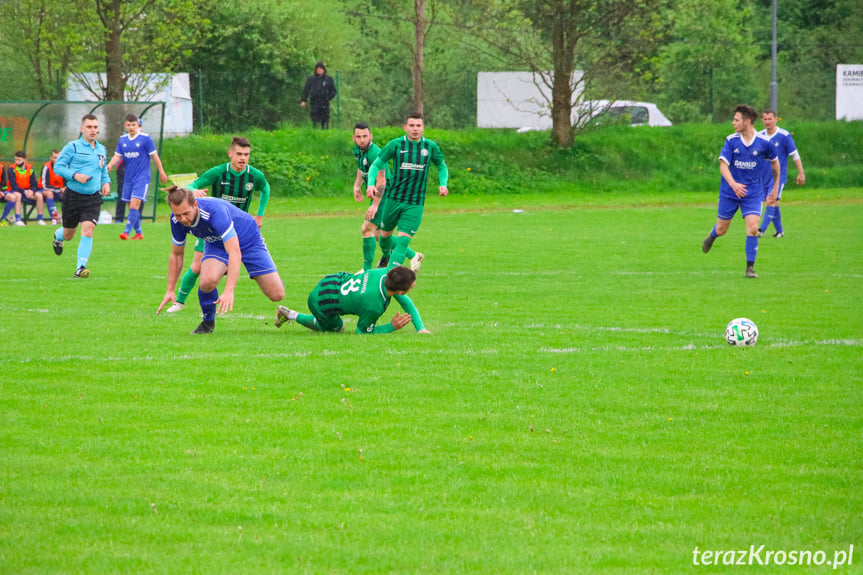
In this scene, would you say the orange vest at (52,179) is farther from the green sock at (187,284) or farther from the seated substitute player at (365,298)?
the seated substitute player at (365,298)

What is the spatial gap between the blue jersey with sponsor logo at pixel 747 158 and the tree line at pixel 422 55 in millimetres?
22483

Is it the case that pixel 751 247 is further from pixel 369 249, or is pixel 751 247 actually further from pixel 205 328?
pixel 205 328

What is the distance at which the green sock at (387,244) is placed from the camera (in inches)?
604

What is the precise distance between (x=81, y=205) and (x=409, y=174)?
4632mm

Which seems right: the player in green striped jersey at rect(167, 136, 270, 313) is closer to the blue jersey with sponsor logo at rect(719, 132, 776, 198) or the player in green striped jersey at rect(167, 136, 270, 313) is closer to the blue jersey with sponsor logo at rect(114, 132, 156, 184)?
the blue jersey with sponsor logo at rect(719, 132, 776, 198)

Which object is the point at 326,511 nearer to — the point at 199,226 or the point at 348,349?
the point at 348,349

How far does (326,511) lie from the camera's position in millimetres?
5008

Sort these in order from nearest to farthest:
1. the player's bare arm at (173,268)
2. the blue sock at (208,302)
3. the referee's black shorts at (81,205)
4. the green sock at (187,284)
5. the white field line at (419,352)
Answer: the white field line at (419,352) < the blue sock at (208,302) < the green sock at (187,284) < the player's bare arm at (173,268) < the referee's black shorts at (81,205)

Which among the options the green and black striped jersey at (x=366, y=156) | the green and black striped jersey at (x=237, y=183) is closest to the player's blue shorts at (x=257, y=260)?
the green and black striped jersey at (x=237, y=183)

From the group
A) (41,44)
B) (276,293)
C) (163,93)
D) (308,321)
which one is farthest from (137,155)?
(41,44)

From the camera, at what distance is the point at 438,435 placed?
6352 mm

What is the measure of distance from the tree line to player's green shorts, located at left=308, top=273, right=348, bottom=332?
2621cm

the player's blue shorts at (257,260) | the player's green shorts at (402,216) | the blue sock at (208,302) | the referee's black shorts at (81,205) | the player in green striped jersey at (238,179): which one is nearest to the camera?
the blue sock at (208,302)

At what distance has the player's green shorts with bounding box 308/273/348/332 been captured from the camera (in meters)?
9.66
